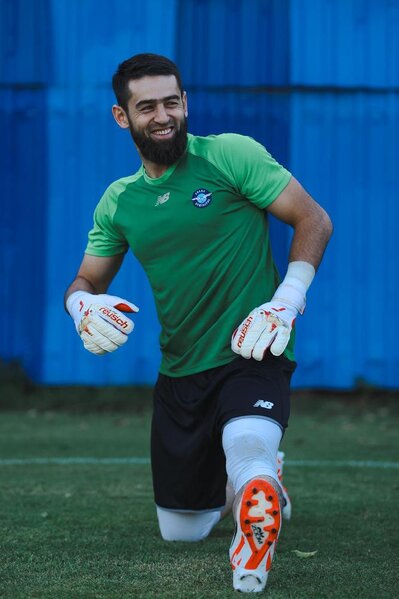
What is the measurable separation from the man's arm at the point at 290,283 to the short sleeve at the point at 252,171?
0.14 feet

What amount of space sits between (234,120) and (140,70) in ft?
21.1

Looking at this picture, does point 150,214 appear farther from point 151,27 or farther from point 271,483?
point 151,27

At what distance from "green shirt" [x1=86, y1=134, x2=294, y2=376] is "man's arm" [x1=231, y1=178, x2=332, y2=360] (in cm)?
9

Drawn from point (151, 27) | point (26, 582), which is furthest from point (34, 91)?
point (26, 582)

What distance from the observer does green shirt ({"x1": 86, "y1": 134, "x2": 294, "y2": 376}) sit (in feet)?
16.4

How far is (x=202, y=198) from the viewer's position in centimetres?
504

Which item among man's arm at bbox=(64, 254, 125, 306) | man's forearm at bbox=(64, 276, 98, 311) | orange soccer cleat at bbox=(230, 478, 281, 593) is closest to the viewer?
orange soccer cleat at bbox=(230, 478, 281, 593)

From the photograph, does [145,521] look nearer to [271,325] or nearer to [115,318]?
[115,318]

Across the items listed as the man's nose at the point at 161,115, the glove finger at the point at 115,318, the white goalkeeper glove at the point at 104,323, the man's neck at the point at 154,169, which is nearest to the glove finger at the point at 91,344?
the white goalkeeper glove at the point at 104,323

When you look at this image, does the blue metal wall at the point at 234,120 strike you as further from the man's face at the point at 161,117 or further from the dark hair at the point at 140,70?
the man's face at the point at 161,117

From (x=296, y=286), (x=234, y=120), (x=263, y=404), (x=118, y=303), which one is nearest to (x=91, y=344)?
(x=118, y=303)

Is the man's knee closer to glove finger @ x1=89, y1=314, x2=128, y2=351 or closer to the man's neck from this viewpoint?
glove finger @ x1=89, y1=314, x2=128, y2=351

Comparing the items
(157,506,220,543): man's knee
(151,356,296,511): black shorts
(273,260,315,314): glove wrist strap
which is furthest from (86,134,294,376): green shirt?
(157,506,220,543): man's knee

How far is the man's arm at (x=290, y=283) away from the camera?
451 centimetres
